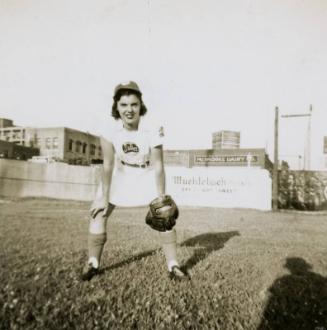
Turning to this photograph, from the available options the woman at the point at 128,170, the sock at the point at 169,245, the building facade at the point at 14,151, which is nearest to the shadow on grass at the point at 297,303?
the sock at the point at 169,245

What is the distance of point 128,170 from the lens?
393 cm

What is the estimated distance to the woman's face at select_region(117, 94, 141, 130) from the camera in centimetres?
392

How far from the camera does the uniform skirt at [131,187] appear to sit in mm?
3855

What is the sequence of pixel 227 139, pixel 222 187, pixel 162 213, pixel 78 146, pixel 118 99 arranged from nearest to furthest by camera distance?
pixel 162 213 → pixel 118 99 → pixel 222 187 → pixel 78 146 → pixel 227 139

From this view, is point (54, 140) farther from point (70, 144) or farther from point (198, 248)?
point (198, 248)

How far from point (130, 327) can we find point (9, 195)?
2009 centimetres

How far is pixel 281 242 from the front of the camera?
662 cm

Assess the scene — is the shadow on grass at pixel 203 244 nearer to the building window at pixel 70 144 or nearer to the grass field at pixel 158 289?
the grass field at pixel 158 289

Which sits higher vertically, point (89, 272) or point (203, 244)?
point (89, 272)

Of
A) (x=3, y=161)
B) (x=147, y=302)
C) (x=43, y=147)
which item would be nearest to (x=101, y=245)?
(x=147, y=302)

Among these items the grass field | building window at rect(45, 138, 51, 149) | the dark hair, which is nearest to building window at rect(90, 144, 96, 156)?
building window at rect(45, 138, 51, 149)

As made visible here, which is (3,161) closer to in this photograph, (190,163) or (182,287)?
(182,287)

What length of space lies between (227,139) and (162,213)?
92.4 m

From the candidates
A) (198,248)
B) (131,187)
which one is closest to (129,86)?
(131,187)
